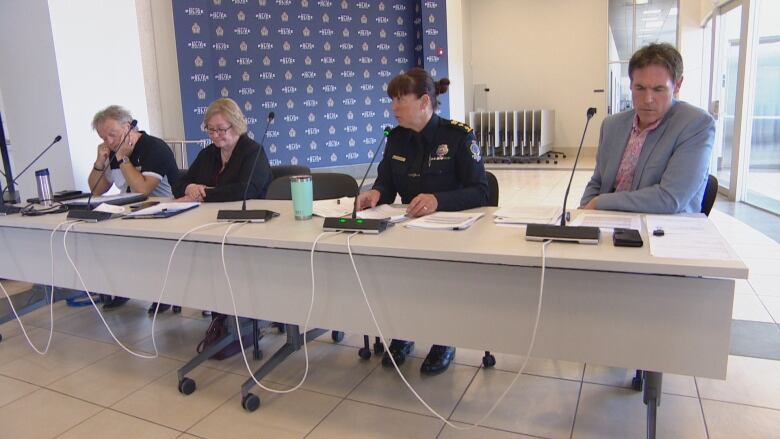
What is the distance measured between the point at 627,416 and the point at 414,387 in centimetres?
74

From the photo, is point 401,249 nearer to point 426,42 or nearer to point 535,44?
point 426,42

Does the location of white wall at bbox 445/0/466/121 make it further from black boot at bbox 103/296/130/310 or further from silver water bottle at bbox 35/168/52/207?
silver water bottle at bbox 35/168/52/207

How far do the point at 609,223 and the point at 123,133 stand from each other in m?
2.53

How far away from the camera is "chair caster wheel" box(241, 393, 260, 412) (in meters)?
1.86

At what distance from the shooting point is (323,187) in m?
2.57

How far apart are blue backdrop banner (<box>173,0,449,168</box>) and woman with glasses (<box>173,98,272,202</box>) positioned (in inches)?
127

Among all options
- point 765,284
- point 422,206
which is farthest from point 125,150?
point 765,284

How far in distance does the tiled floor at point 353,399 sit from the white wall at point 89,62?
1.75 meters

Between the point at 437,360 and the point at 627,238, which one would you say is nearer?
the point at 627,238

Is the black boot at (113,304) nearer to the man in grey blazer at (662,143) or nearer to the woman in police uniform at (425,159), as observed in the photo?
the woman in police uniform at (425,159)

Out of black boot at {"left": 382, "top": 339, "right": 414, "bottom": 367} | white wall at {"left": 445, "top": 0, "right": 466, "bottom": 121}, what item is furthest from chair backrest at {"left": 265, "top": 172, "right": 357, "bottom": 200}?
white wall at {"left": 445, "top": 0, "right": 466, "bottom": 121}

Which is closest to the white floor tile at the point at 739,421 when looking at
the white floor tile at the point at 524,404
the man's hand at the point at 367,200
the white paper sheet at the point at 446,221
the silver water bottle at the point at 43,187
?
the white floor tile at the point at 524,404

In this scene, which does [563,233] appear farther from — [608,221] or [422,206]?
[422,206]

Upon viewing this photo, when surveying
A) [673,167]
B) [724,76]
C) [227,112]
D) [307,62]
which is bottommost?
[673,167]
